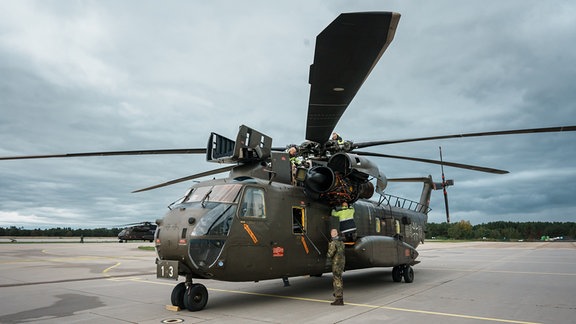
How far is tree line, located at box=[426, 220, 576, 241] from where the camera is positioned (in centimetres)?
8588

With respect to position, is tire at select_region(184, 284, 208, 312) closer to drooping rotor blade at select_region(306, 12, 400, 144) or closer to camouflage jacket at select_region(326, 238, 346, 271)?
camouflage jacket at select_region(326, 238, 346, 271)

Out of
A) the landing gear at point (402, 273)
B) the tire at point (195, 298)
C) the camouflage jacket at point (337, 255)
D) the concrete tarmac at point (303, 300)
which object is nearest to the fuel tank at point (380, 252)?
the landing gear at point (402, 273)

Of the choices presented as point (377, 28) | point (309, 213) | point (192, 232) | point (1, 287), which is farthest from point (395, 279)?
point (1, 287)

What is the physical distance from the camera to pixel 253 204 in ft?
28.0

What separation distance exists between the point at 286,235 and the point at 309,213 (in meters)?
1.15

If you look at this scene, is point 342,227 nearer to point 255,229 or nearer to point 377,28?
point 255,229

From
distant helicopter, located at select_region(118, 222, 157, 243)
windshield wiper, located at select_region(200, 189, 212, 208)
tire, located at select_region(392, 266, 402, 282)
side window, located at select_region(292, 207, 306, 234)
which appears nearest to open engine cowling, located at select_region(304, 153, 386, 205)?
side window, located at select_region(292, 207, 306, 234)

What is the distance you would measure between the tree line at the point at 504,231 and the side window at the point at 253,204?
80.7m

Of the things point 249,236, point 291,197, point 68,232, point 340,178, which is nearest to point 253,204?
point 249,236

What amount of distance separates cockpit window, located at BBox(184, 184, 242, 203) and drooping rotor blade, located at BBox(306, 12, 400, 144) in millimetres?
2357

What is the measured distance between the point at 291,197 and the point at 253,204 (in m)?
1.35

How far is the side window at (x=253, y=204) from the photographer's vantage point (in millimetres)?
8336

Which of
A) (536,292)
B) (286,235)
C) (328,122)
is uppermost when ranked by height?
(328,122)

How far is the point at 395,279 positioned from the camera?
12461mm
